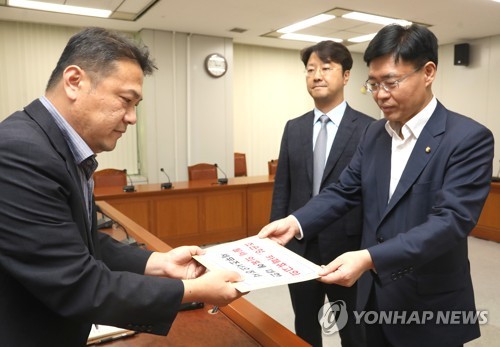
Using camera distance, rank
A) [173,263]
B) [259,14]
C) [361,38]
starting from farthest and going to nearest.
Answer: [361,38], [259,14], [173,263]

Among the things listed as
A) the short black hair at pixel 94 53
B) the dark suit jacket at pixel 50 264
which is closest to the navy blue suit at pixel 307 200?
the dark suit jacket at pixel 50 264

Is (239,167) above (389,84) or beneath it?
beneath

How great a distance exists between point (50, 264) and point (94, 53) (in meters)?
0.54

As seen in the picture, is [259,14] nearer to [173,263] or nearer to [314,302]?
[314,302]

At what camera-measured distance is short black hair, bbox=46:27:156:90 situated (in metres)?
1.08

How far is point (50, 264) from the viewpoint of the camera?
0.93 m

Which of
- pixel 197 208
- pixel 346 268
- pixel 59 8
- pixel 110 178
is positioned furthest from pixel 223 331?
pixel 59 8

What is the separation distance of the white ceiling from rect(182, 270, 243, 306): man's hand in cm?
444

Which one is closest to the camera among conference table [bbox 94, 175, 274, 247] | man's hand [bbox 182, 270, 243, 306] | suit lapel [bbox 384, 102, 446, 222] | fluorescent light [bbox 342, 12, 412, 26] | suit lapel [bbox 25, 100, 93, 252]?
suit lapel [bbox 25, 100, 93, 252]

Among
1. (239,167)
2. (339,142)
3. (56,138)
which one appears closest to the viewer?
(56,138)

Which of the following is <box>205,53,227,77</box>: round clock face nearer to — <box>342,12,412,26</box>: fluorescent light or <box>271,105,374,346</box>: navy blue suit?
<box>342,12,412,26</box>: fluorescent light

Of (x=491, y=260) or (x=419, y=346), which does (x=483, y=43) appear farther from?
(x=419, y=346)

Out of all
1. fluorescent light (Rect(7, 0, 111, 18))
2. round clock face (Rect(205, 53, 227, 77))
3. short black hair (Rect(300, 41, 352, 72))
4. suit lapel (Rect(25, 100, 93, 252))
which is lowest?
suit lapel (Rect(25, 100, 93, 252))

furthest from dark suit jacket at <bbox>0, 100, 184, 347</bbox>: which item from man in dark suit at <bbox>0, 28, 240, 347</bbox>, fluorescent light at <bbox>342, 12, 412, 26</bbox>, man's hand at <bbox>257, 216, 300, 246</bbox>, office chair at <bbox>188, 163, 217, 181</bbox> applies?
fluorescent light at <bbox>342, 12, 412, 26</bbox>
